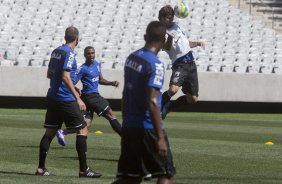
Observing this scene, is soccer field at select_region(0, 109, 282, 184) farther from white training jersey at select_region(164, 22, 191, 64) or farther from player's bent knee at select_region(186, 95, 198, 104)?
white training jersey at select_region(164, 22, 191, 64)

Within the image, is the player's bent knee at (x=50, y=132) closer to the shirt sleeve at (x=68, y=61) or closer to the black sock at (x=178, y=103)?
the shirt sleeve at (x=68, y=61)

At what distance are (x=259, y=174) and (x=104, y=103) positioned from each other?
13.6 feet

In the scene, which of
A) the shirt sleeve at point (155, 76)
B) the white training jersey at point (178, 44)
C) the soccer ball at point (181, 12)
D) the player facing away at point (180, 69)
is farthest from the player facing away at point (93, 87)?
the shirt sleeve at point (155, 76)

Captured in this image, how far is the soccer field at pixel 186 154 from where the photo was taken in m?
11.9

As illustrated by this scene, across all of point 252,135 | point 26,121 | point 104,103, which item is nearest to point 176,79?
point 104,103

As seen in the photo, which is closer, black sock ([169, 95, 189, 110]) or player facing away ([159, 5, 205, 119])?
player facing away ([159, 5, 205, 119])

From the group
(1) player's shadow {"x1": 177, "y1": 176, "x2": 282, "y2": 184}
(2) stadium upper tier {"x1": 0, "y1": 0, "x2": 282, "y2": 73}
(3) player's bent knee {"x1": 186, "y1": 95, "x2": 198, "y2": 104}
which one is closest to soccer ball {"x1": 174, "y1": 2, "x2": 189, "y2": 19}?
(3) player's bent knee {"x1": 186, "y1": 95, "x2": 198, "y2": 104}

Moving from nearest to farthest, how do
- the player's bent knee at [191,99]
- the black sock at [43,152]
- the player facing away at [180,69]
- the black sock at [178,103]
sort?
the black sock at [43,152] → the player facing away at [180,69] → the player's bent knee at [191,99] → the black sock at [178,103]

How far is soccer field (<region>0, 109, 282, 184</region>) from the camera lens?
39.1 feet

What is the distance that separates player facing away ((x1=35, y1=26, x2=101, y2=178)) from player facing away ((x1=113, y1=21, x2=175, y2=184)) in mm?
3754

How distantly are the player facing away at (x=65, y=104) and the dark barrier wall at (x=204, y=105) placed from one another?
74.7ft

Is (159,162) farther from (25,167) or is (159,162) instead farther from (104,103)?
(104,103)

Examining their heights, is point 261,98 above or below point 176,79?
below

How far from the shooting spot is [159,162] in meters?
7.89
